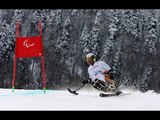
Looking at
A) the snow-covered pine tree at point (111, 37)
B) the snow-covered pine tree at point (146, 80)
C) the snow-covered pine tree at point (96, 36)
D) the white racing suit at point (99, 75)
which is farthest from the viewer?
the snow-covered pine tree at point (96, 36)

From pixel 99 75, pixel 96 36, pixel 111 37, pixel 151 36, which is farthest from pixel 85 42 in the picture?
pixel 99 75

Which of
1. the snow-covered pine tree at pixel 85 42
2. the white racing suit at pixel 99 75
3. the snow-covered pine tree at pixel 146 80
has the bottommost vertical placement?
the snow-covered pine tree at pixel 146 80

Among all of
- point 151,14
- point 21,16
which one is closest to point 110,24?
point 151,14

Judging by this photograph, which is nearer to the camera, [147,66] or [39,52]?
[39,52]

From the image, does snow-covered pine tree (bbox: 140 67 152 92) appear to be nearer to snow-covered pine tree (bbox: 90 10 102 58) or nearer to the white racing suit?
snow-covered pine tree (bbox: 90 10 102 58)

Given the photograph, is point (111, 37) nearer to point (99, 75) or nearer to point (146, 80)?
point (146, 80)

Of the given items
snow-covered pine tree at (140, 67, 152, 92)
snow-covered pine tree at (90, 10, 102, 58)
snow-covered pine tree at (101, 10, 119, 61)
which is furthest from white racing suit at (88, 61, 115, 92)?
snow-covered pine tree at (90, 10, 102, 58)

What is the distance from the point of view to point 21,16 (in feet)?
257

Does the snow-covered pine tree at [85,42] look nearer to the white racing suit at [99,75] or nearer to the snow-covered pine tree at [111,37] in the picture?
the snow-covered pine tree at [111,37]

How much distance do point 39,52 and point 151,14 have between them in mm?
64912

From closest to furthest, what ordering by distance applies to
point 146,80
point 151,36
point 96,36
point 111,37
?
point 146,80 < point 111,37 < point 96,36 < point 151,36

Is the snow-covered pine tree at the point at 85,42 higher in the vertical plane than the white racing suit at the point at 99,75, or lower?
lower

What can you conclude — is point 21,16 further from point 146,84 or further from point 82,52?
point 146,84

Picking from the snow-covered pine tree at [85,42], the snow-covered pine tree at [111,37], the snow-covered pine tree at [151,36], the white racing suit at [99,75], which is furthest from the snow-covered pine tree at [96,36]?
the white racing suit at [99,75]
